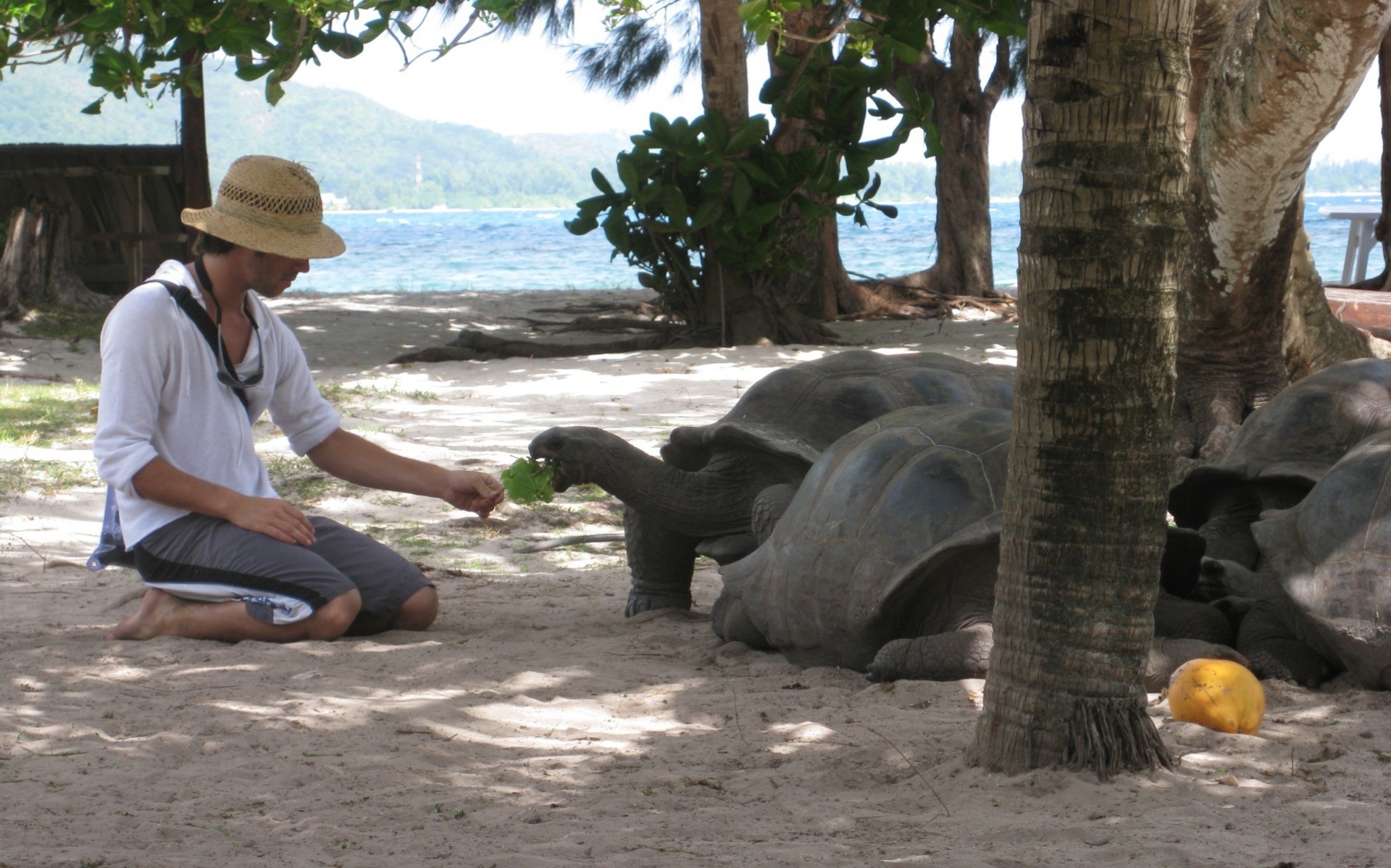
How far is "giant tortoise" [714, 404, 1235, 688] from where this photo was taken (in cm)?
336

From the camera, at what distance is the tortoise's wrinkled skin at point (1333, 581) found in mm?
3145

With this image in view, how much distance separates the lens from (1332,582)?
10.6 feet

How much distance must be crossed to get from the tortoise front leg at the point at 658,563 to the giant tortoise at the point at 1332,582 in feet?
5.95

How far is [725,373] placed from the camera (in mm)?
9281

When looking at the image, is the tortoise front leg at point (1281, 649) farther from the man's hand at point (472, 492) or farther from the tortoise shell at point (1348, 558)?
the man's hand at point (472, 492)

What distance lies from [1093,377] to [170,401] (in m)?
2.67

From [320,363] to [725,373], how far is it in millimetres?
3570

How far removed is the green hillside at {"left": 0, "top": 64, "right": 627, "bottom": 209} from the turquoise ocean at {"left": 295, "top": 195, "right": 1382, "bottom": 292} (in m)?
35.4

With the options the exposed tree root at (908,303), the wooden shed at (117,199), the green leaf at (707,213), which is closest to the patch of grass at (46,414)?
the green leaf at (707,213)

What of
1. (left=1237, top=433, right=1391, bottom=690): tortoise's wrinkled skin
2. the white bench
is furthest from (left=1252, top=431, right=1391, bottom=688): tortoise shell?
the white bench

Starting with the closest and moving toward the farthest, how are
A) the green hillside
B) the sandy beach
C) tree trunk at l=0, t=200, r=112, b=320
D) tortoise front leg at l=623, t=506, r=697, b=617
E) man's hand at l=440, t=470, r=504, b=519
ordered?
the sandy beach
man's hand at l=440, t=470, r=504, b=519
tortoise front leg at l=623, t=506, r=697, b=617
tree trunk at l=0, t=200, r=112, b=320
the green hillside

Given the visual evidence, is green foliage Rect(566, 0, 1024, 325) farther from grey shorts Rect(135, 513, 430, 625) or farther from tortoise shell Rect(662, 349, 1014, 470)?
grey shorts Rect(135, 513, 430, 625)

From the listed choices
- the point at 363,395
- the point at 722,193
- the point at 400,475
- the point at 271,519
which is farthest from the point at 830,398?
the point at 722,193

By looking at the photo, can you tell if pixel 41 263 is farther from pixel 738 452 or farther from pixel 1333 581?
pixel 1333 581
